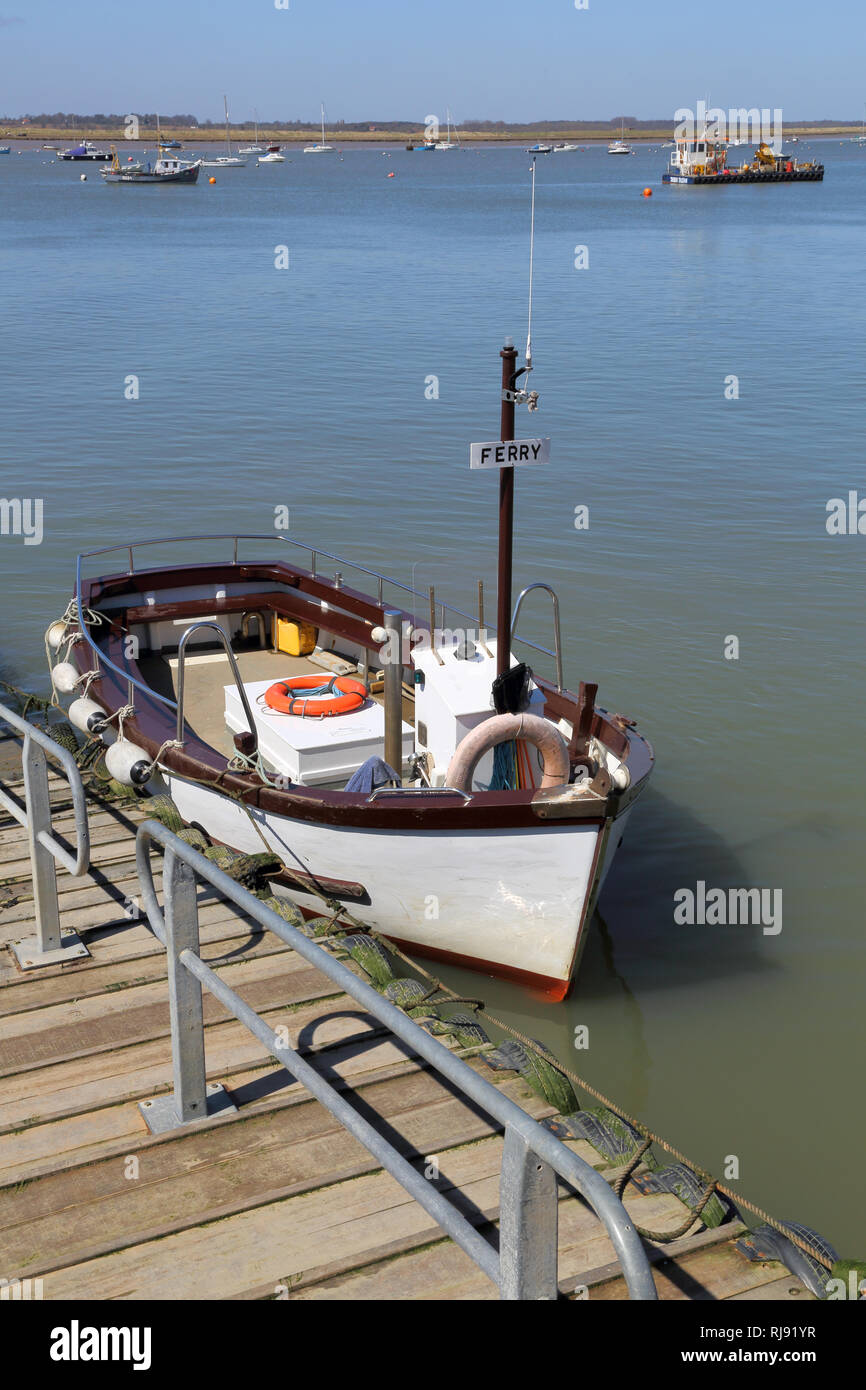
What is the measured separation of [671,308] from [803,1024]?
37714 millimetres

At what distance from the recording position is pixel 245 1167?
4.58 meters

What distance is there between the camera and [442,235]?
7025cm

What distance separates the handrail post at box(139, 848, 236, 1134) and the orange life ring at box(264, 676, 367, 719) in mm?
5185

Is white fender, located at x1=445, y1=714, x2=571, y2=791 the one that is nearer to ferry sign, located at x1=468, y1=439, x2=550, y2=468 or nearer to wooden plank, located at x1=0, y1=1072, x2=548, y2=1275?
ferry sign, located at x1=468, y1=439, x2=550, y2=468

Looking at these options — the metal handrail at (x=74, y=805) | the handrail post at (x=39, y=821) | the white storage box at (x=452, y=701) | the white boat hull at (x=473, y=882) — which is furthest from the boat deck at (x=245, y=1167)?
the white storage box at (x=452, y=701)

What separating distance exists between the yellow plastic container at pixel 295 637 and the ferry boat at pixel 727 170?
118 metres

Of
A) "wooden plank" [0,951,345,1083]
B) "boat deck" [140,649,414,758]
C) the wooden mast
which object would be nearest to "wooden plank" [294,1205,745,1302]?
"wooden plank" [0,951,345,1083]

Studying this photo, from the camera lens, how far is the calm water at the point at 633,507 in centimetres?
868

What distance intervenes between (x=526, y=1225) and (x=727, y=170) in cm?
13197

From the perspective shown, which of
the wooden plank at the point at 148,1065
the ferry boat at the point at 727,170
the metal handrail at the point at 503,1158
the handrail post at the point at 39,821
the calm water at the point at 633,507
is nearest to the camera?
the metal handrail at the point at 503,1158

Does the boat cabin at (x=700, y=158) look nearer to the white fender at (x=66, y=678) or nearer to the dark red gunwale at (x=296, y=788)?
the dark red gunwale at (x=296, y=788)

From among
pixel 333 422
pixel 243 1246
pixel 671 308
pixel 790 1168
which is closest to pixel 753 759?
pixel 790 1168

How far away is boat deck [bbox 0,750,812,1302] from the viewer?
4.07m
